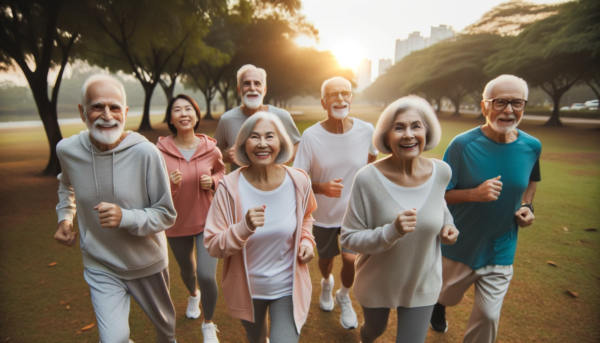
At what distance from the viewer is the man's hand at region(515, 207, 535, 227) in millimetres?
2652

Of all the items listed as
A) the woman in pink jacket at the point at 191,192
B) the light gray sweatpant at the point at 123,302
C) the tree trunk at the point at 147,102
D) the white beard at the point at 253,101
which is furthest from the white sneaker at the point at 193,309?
the tree trunk at the point at 147,102

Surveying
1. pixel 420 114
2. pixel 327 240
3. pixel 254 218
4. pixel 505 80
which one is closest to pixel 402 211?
pixel 420 114

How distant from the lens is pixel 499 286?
8.86 ft

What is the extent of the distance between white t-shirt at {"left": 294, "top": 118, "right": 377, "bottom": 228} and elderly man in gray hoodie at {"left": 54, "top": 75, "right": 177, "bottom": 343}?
1664mm

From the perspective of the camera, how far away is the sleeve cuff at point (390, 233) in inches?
78.3

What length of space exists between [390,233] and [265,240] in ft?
2.74

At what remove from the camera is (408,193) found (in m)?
2.22

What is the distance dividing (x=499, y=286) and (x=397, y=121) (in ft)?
5.49

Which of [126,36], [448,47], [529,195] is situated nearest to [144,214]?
[529,195]

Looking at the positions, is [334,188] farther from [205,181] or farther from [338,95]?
[205,181]

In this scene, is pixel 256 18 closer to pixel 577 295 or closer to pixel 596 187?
pixel 596 187

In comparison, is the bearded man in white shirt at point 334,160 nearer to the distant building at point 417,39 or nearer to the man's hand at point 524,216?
the man's hand at point 524,216

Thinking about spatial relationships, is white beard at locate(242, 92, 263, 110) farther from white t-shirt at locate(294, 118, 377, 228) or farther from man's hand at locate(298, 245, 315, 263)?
man's hand at locate(298, 245, 315, 263)

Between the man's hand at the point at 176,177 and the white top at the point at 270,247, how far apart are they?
115cm
